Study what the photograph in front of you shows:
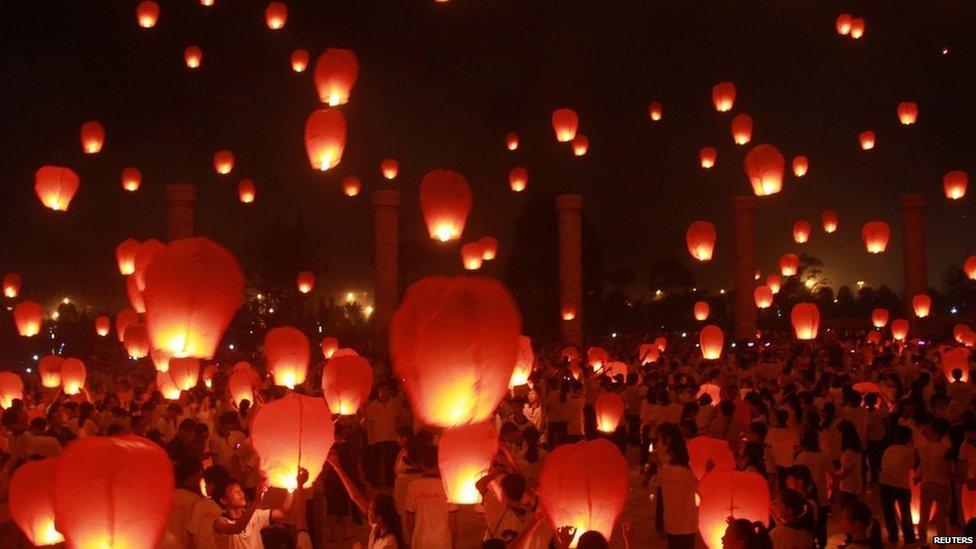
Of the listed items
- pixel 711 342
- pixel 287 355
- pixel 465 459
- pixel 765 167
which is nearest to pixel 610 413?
pixel 287 355

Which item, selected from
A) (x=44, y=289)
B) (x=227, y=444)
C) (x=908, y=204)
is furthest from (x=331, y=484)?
(x=44, y=289)

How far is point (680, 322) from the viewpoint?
52.1 meters

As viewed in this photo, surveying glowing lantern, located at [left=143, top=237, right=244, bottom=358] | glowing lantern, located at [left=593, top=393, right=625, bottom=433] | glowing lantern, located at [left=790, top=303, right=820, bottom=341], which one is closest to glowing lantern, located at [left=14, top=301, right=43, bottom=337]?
glowing lantern, located at [left=593, top=393, right=625, bottom=433]

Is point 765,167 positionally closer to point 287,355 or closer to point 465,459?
point 287,355

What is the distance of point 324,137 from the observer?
38.8 feet

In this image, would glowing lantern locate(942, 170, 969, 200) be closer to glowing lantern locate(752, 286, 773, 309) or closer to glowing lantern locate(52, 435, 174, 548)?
glowing lantern locate(752, 286, 773, 309)

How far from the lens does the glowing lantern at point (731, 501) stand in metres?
5.88

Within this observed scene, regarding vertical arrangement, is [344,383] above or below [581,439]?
above

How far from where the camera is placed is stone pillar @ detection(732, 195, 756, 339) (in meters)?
28.7

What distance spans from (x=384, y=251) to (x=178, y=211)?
632 cm

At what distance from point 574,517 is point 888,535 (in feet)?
20.3

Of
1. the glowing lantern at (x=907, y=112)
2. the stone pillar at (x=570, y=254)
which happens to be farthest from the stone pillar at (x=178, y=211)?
the glowing lantern at (x=907, y=112)

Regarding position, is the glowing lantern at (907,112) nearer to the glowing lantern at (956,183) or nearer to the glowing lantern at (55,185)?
the glowing lantern at (956,183)

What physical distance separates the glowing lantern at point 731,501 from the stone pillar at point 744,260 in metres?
23.6
